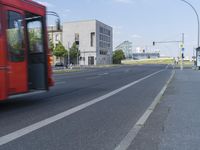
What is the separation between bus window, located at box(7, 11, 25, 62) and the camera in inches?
448

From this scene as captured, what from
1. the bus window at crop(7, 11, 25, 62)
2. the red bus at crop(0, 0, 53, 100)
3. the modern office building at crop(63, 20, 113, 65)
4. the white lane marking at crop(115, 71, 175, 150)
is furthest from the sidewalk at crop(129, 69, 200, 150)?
the modern office building at crop(63, 20, 113, 65)

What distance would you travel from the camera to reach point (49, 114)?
10781 millimetres

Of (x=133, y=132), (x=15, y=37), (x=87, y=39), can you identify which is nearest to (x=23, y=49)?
(x=15, y=37)

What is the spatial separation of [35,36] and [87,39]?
126 m

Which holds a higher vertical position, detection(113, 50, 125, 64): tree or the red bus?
the red bus

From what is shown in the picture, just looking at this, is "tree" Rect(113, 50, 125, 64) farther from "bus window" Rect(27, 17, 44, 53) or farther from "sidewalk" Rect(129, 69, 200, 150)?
"sidewalk" Rect(129, 69, 200, 150)

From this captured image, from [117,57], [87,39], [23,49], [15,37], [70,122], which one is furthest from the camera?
[117,57]

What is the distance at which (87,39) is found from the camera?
455ft

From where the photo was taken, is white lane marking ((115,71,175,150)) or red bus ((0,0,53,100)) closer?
white lane marking ((115,71,175,150))

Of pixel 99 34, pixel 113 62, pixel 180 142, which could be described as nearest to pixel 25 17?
pixel 180 142

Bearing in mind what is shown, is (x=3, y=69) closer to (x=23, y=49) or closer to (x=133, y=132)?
(x=23, y=49)

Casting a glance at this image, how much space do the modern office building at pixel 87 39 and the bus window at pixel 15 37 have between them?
121592mm

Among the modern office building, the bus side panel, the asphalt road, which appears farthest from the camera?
the modern office building

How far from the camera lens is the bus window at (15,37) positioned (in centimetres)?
1138
